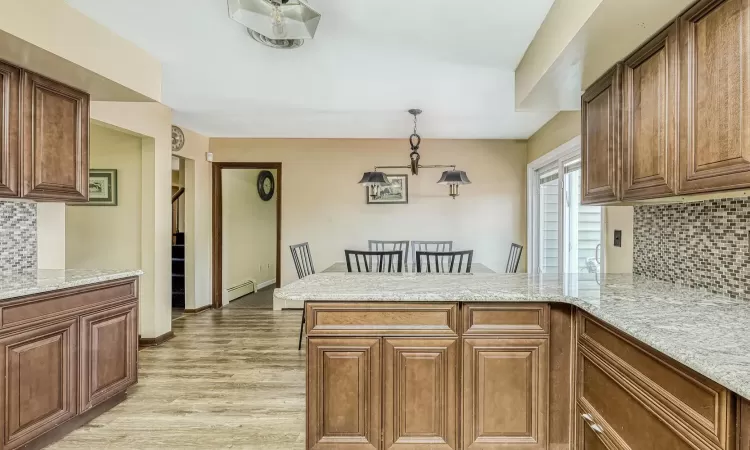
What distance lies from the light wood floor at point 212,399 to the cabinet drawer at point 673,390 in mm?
1618

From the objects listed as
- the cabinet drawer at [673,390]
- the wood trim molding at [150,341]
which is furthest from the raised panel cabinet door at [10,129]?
the cabinet drawer at [673,390]

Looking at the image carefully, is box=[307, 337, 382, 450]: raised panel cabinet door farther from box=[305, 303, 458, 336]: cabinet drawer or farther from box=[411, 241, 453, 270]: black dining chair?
box=[411, 241, 453, 270]: black dining chair

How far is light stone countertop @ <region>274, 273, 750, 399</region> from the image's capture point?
3.21 feet

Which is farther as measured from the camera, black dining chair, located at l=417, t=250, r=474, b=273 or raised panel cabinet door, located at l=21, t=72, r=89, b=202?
black dining chair, located at l=417, t=250, r=474, b=273

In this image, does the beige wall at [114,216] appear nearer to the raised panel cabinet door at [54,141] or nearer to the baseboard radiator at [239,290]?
the raised panel cabinet door at [54,141]

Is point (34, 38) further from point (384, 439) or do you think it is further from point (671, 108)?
point (671, 108)

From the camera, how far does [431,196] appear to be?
523 cm

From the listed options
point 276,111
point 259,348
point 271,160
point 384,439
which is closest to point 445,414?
point 384,439

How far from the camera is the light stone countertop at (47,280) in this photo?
6.09 ft

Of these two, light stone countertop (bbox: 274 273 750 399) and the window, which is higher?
the window

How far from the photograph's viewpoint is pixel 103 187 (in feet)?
12.4

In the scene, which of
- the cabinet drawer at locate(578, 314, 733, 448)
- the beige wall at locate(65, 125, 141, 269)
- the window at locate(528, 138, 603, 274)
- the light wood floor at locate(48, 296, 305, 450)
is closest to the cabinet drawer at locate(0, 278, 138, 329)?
the light wood floor at locate(48, 296, 305, 450)

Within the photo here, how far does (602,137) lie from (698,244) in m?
0.69

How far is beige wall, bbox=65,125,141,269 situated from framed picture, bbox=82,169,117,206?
0.13ft
